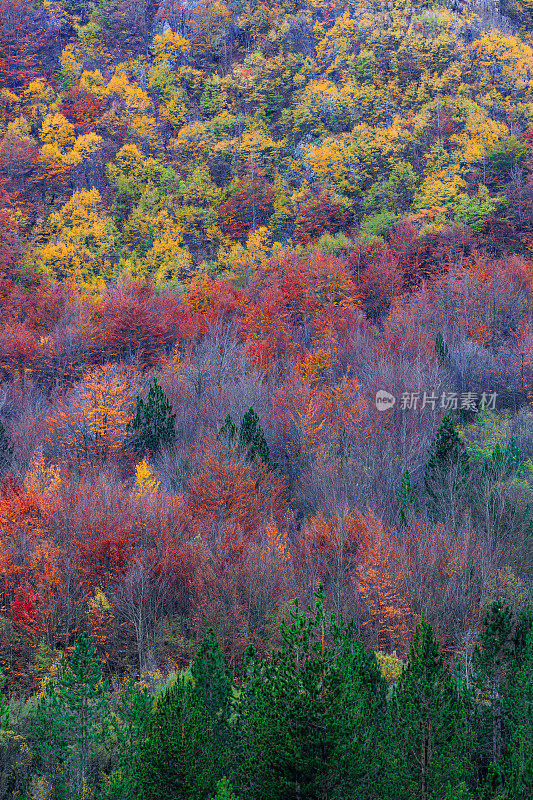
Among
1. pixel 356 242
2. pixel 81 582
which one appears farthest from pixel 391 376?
pixel 356 242

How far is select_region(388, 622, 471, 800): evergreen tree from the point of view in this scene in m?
10.2

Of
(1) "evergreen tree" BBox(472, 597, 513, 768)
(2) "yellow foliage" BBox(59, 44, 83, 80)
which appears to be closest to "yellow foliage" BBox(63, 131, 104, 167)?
(2) "yellow foliage" BBox(59, 44, 83, 80)

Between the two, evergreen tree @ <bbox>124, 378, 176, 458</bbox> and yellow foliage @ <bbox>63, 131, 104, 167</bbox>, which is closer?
evergreen tree @ <bbox>124, 378, 176, 458</bbox>

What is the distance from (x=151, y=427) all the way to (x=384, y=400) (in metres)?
12.1

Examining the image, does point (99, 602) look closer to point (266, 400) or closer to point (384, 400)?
point (266, 400)

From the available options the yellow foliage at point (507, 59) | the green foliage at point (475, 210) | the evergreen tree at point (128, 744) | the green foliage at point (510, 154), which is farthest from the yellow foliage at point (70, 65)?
the evergreen tree at point (128, 744)

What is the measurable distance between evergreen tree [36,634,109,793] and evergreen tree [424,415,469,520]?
1517cm

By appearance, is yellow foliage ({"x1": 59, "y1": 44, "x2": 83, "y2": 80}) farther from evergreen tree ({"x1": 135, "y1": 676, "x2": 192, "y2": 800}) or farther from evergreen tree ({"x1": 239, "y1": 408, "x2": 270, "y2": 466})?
evergreen tree ({"x1": 135, "y1": 676, "x2": 192, "y2": 800})

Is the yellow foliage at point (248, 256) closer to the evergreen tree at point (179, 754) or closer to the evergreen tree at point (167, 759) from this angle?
the evergreen tree at point (179, 754)

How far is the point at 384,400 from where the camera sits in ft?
110

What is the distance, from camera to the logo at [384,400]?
1300 inches

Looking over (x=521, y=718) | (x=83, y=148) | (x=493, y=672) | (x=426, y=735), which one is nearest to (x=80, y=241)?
(x=83, y=148)

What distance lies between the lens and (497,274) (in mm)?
42250

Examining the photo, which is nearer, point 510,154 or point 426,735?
point 426,735
